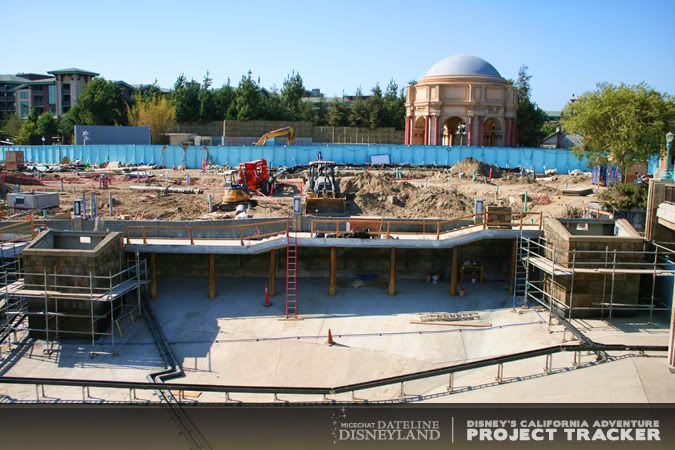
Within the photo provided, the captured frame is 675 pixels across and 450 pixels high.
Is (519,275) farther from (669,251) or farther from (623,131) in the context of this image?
(623,131)

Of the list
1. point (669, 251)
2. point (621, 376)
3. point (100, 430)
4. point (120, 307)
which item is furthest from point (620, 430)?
point (120, 307)

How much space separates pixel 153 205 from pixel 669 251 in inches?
978

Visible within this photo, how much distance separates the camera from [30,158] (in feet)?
205

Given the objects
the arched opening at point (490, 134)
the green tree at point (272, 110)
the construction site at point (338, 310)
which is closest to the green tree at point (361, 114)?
the green tree at point (272, 110)

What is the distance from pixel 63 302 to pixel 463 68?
171ft

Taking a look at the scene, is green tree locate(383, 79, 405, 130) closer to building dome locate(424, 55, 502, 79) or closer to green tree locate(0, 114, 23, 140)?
building dome locate(424, 55, 502, 79)

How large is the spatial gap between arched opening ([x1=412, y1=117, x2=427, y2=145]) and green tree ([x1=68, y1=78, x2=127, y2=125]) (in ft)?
119

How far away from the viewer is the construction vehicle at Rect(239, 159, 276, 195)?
A: 120 feet

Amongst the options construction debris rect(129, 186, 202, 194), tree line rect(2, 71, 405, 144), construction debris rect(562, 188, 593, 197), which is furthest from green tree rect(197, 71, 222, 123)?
construction debris rect(562, 188, 593, 197)

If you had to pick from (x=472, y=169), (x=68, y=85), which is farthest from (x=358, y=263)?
(x=68, y=85)

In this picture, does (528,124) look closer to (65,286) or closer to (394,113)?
(394,113)

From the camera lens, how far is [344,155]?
185 feet

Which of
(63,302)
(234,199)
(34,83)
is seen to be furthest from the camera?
(34,83)

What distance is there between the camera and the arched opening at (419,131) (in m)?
68.8
